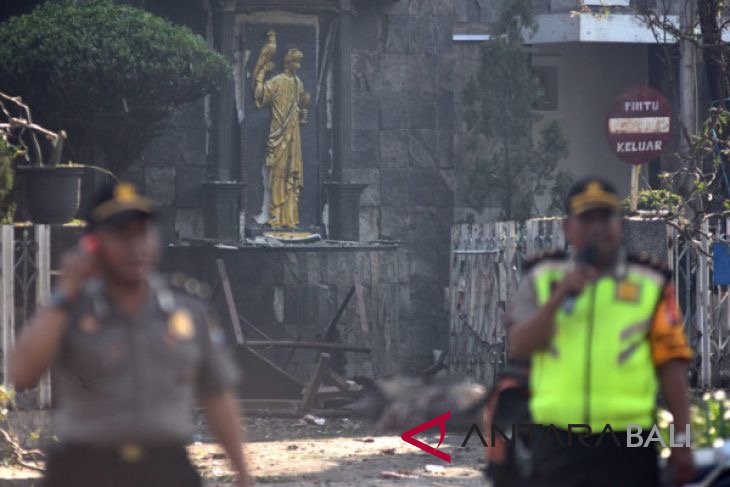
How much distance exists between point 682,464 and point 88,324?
197cm

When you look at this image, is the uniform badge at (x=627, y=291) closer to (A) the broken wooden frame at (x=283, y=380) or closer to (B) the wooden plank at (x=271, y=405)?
(A) the broken wooden frame at (x=283, y=380)

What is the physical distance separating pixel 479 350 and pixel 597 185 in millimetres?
11511

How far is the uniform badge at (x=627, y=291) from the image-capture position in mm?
5074

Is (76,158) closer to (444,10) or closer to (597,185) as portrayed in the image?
(444,10)

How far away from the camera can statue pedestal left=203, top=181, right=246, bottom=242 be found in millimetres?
17620

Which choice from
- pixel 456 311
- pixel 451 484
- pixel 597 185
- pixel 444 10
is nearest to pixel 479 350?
pixel 456 311

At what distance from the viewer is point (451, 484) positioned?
10.6m

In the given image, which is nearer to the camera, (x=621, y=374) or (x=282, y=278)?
(x=621, y=374)

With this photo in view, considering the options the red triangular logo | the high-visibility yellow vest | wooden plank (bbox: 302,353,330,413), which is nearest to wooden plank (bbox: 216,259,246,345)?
wooden plank (bbox: 302,353,330,413)

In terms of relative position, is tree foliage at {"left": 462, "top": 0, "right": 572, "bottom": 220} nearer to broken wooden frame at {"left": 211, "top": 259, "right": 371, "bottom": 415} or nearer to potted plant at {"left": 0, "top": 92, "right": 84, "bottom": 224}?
broken wooden frame at {"left": 211, "top": 259, "right": 371, "bottom": 415}

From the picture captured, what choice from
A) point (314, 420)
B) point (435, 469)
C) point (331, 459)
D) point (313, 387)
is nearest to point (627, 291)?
point (435, 469)

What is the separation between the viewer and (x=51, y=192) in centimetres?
1284

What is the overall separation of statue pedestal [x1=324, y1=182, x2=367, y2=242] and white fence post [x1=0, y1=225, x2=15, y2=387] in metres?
6.84

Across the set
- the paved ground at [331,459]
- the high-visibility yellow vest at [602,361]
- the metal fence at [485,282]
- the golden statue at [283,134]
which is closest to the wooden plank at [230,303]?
the paved ground at [331,459]
